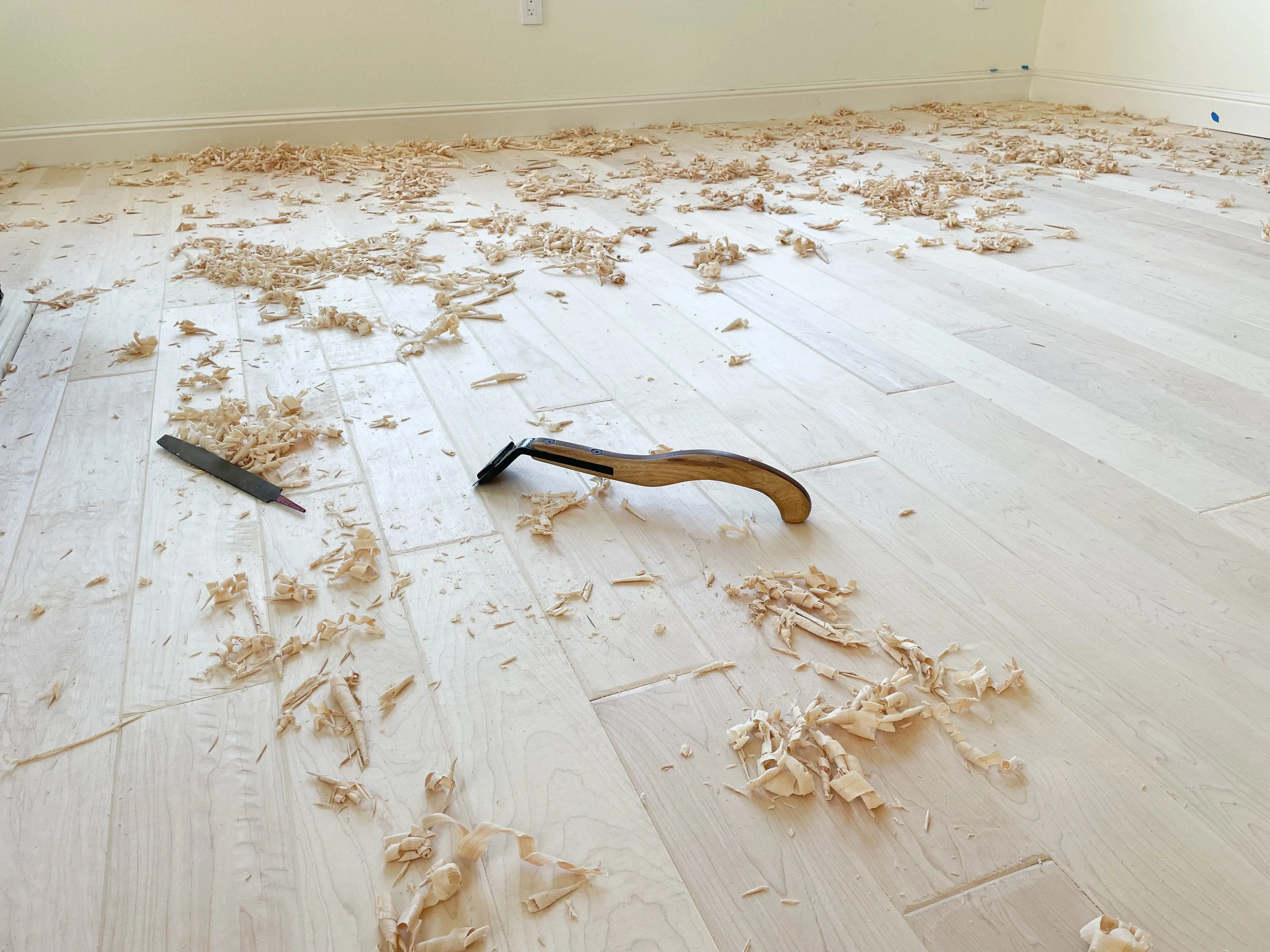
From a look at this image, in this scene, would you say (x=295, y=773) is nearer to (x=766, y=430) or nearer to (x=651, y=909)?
(x=651, y=909)

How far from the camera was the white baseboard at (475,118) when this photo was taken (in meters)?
3.42

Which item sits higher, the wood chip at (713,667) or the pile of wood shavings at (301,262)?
the pile of wood shavings at (301,262)

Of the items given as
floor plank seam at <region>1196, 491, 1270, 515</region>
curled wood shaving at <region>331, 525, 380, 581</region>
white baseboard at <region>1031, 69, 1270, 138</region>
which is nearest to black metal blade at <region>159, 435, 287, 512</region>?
curled wood shaving at <region>331, 525, 380, 581</region>

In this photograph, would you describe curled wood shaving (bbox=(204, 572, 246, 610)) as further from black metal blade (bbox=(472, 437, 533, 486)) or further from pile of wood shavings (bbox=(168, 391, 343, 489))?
black metal blade (bbox=(472, 437, 533, 486))

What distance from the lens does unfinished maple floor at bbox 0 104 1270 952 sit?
2.56 feet

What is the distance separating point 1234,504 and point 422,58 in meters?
3.47

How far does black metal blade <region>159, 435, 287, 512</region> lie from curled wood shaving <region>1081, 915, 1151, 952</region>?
3.55ft

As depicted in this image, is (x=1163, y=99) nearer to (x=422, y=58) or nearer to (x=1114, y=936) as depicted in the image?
(x=422, y=58)

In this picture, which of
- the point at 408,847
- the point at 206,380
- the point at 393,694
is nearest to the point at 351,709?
the point at 393,694

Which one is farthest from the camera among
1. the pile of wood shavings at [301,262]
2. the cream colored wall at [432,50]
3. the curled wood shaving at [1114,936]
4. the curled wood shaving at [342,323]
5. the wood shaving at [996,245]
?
the cream colored wall at [432,50]

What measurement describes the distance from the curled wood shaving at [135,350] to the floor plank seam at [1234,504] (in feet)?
6.24

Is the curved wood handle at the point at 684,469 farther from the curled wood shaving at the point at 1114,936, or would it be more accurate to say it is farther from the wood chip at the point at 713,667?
the curled wood shaving at the point at 1114,936

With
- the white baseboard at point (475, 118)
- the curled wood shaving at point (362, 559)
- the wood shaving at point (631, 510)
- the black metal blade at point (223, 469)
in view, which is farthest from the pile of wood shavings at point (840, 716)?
the white baseboard at point (475, 118)

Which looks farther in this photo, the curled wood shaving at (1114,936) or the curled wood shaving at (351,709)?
the curled wood shaving at (351,709)
